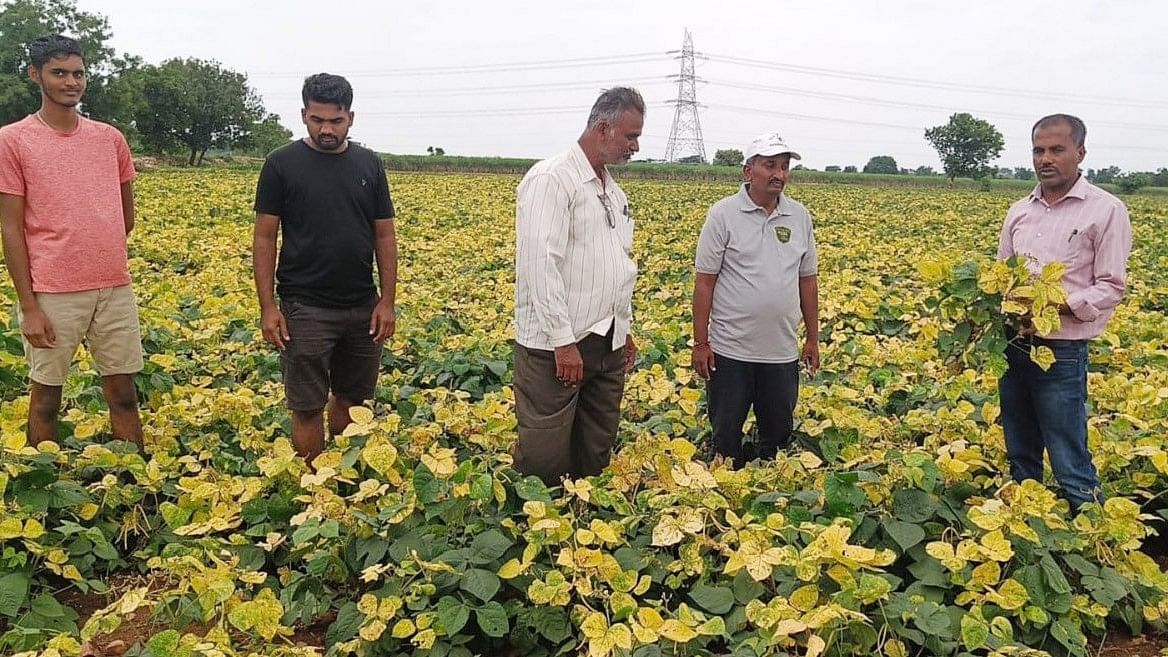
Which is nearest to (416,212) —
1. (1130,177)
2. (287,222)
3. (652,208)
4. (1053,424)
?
(652,208)

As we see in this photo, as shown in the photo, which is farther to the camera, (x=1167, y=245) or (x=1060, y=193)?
(x=1167, y=245)

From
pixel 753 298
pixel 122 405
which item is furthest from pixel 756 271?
pixel 122 405

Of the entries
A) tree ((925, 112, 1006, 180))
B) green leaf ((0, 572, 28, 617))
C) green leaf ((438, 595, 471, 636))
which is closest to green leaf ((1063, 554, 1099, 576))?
green leaf ((438, 595, 471, 636))

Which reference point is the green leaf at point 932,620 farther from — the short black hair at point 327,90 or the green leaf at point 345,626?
the short black hair at point 327,90

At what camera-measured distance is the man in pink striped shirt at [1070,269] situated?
3.05 metres

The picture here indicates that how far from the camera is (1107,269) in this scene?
10.0 ft

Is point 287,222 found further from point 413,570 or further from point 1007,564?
point 1007,564

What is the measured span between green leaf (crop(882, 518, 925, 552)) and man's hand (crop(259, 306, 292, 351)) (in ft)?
7.85

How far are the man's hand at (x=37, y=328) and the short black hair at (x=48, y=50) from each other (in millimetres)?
934

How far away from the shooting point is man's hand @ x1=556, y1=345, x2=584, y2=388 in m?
3.03

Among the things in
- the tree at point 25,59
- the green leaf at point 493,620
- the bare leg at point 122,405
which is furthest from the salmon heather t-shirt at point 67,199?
the tree at point 25,59

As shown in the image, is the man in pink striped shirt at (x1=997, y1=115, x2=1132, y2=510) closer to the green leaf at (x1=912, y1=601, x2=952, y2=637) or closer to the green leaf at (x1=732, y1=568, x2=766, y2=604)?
the green leaf at (x1=912, y1=601, x2=952, y2=637)

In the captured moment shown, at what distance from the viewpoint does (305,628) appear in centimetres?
271

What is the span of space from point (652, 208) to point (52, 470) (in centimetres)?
1816
